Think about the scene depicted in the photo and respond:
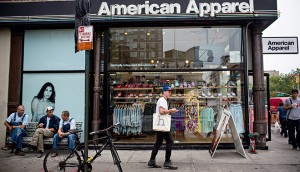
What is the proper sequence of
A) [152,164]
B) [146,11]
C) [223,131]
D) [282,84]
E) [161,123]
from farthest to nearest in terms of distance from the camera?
[282,84] → [146,11] → [223,131] → [152,164] → [161,123]

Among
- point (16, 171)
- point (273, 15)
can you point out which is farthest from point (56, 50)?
point (273, 15)

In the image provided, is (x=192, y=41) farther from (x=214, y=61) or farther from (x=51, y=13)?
(x=51, y=13)

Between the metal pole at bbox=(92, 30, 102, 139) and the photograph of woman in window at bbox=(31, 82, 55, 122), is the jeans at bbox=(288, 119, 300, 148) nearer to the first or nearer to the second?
the metal pole at bbox=(92, 30, 102, 139)

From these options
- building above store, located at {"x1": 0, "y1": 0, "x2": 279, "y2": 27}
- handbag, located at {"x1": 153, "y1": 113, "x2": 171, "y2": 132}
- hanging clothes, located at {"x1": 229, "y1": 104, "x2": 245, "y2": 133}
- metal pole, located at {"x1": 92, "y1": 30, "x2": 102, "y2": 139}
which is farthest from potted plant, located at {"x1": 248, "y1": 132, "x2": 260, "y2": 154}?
metal pole, located at {"x1": 92, "y1": 30, "x2": 102, "y2": 139}

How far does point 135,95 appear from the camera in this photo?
33.3 ft

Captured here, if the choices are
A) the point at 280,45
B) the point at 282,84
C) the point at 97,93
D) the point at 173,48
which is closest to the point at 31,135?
the point at 97,93

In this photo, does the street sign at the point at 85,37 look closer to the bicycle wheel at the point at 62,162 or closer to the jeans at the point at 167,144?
the bicycle wheel at the point at 62,162

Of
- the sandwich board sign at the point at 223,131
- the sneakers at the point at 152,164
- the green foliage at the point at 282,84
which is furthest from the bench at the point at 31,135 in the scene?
the green foliage at the point at 282,84

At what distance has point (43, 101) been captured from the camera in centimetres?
966

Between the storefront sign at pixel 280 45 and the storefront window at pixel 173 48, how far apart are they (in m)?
1.00

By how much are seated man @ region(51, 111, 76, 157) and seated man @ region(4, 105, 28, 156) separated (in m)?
1.22

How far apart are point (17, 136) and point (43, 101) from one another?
155 centimetres

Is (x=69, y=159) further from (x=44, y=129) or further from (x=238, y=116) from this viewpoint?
(x=238, y=116)

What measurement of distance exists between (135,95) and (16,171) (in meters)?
4.74
